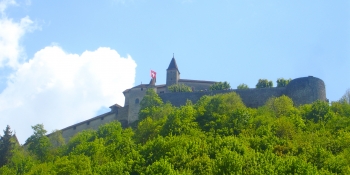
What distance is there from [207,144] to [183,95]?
1905 centimetres

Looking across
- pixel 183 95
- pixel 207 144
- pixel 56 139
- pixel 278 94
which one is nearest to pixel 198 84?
pixel 183 95

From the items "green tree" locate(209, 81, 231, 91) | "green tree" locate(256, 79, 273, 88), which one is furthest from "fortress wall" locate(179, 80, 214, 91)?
"green tree" locate(256, 79, 273, 88)

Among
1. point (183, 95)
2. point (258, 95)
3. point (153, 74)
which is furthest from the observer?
point (153, 74)

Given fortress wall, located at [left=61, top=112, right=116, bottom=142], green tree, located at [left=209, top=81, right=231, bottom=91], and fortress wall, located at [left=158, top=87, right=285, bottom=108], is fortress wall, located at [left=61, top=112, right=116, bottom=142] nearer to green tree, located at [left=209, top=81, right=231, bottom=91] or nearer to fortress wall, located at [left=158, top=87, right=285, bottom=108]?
fortress wall, located at [left=158, top=87, right=285, bottom=108]

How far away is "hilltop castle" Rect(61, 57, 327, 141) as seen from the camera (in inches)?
2030

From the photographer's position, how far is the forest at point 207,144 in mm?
31531

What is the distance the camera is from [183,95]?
186 ft

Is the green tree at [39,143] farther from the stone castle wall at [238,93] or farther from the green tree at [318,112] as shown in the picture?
the green tree at [318,112]

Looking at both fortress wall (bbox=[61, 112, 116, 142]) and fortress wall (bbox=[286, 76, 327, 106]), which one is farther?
fortress wall (bbox=[61, 112, 116, 142])

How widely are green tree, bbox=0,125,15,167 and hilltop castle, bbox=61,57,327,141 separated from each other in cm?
789

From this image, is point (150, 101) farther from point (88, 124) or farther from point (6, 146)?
point (6, 146)

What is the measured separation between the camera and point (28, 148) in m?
51.6

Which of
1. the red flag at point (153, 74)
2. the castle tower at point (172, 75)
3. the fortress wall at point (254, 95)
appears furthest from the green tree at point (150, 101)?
the red flag at point (153, 74)

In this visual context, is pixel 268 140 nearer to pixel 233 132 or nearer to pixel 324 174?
pixel 233 132
